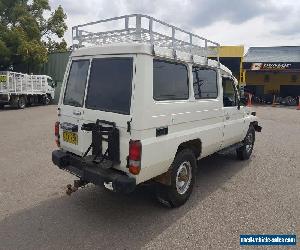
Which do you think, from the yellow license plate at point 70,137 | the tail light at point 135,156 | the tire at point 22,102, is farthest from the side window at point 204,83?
the tire at point 22,102

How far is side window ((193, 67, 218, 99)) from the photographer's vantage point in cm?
485

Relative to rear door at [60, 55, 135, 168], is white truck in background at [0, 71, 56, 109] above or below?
above

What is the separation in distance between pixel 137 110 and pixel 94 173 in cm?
103

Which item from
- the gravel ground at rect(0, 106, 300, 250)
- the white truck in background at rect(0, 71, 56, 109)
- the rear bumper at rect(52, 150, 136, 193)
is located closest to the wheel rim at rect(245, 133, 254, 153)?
the gravel ground at rect(0, 106, 300, 250)

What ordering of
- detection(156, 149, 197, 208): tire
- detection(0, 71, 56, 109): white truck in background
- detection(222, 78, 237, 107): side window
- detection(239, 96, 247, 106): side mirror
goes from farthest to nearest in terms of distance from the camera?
detection(0, 71, 56, 109): white truck in background → detection(239, 96, 247, 106): side mirror → detection(222, 78, 237, 107): side window → detection(156, 149, 197, 208): tire

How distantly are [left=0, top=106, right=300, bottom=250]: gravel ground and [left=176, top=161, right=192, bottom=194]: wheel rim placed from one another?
0.82ft

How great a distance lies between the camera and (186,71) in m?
4.63

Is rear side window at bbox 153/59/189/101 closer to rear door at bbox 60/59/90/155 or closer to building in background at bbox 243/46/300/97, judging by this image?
rear door at bbox 60/59/90/155

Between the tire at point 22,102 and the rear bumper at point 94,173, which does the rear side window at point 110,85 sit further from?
the tire at point 22,102

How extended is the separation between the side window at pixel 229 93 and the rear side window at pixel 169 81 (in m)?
1.48

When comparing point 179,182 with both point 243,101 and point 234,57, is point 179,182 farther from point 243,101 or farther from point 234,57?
point 234,57

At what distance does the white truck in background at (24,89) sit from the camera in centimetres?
1892

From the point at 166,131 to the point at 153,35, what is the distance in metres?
1.34

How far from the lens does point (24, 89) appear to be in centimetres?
2070
